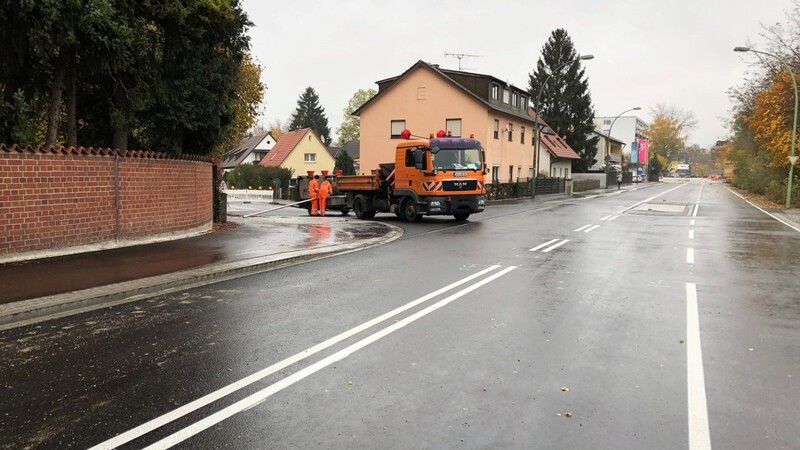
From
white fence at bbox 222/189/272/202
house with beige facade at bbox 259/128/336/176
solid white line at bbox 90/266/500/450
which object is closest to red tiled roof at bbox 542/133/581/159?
house with beige facade at bbox 259/128/336/176

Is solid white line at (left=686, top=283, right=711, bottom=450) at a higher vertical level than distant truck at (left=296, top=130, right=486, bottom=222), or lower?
lower

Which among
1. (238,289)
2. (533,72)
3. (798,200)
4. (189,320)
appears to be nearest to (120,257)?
(238,289)

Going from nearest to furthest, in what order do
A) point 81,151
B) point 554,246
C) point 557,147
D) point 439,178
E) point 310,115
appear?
point 81,151 < point 554,246 < point 439,178 < point 557,147 < point 310,115

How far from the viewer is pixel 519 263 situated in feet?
35.5

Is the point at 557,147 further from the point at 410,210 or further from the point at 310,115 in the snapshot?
the point at 310,115

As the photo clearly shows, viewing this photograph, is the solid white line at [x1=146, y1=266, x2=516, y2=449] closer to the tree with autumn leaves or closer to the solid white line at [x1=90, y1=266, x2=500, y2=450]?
the solid white line at [x1=90, y1=266, x2=500, y2=450]

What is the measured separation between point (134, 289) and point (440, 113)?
3485 centimetres

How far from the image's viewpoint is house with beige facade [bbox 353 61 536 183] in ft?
132

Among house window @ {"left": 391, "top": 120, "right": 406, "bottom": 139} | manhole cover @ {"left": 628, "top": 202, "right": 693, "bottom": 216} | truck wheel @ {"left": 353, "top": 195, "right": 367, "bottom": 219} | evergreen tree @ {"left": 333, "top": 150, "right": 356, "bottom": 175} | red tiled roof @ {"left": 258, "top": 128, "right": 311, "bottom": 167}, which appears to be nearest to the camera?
truck wheel @ {"left": 353, "top": 195, "right": 367, "bottom": 219}

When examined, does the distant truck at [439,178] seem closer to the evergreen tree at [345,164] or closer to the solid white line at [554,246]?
the solid white line at [554,246]

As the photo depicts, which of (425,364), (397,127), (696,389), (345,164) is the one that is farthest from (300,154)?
(696,389)

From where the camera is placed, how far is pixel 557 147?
2275 inches

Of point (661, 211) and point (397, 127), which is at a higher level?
point (397, 127)

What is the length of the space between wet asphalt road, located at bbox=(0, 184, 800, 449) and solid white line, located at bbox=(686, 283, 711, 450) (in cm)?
2
